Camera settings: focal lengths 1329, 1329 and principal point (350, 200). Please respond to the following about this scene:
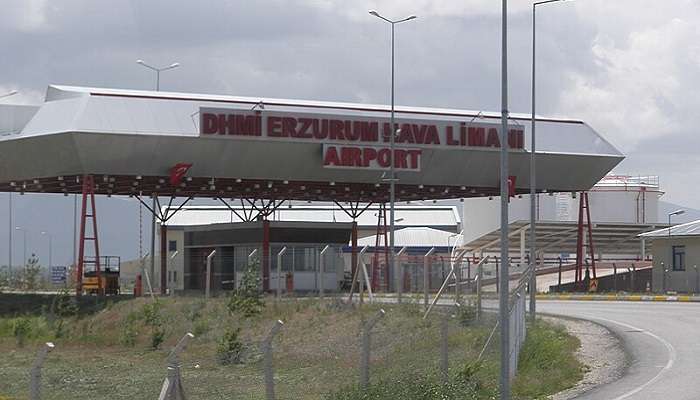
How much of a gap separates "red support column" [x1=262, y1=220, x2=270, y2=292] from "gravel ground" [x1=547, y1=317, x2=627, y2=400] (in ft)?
43.9

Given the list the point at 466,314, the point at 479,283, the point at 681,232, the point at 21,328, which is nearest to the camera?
the point at 479,283

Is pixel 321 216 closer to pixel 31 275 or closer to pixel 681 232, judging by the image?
pixel 31 275

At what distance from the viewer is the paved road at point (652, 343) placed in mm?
24719

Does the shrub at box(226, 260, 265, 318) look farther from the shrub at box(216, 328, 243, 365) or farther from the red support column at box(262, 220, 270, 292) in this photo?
the shrub at box(216, 328, 243, 365)

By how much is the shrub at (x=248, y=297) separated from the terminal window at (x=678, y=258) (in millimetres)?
29773

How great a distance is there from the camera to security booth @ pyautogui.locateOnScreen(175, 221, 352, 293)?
52.0 metres

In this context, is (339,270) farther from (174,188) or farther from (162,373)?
(162,373)

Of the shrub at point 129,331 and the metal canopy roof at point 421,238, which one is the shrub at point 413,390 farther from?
the metal canopy roof at point 421,238

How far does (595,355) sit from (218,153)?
76.0 feet

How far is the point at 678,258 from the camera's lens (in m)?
65.5

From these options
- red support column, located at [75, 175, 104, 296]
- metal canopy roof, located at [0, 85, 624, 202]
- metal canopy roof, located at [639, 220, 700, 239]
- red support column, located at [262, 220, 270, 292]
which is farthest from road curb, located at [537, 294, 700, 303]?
red support column, located at [75, 175, 104, 296]

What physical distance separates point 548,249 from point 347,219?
15431 mm

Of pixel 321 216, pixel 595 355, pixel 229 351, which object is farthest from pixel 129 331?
pixel 321 216

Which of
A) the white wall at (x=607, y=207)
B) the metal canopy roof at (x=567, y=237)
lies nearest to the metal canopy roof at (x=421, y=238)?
the metal canopy roof at (x=567, y=237)
